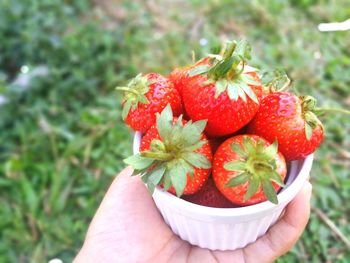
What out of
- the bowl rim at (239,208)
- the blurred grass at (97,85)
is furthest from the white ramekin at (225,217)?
the blurred grass at (97,85)

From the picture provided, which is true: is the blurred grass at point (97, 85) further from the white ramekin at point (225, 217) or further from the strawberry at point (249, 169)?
the strawberry at point (249, 169)

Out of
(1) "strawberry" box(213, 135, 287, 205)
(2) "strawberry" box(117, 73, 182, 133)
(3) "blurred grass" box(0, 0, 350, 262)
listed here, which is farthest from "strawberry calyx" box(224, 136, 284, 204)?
(3) "blurred grass" box(0, 0, 350, 262)

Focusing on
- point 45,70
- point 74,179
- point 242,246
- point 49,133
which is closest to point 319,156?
point 242,246

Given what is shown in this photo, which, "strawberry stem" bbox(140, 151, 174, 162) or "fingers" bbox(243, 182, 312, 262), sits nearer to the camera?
"strawberry stem" bbox(140, 151, 174, 162)

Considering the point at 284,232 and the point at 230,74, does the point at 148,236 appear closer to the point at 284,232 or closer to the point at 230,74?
the point at 284,232

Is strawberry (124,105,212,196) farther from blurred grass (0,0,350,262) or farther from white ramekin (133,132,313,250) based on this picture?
blurred grass (0,0,350,262)

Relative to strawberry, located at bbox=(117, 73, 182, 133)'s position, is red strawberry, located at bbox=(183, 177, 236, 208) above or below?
below
